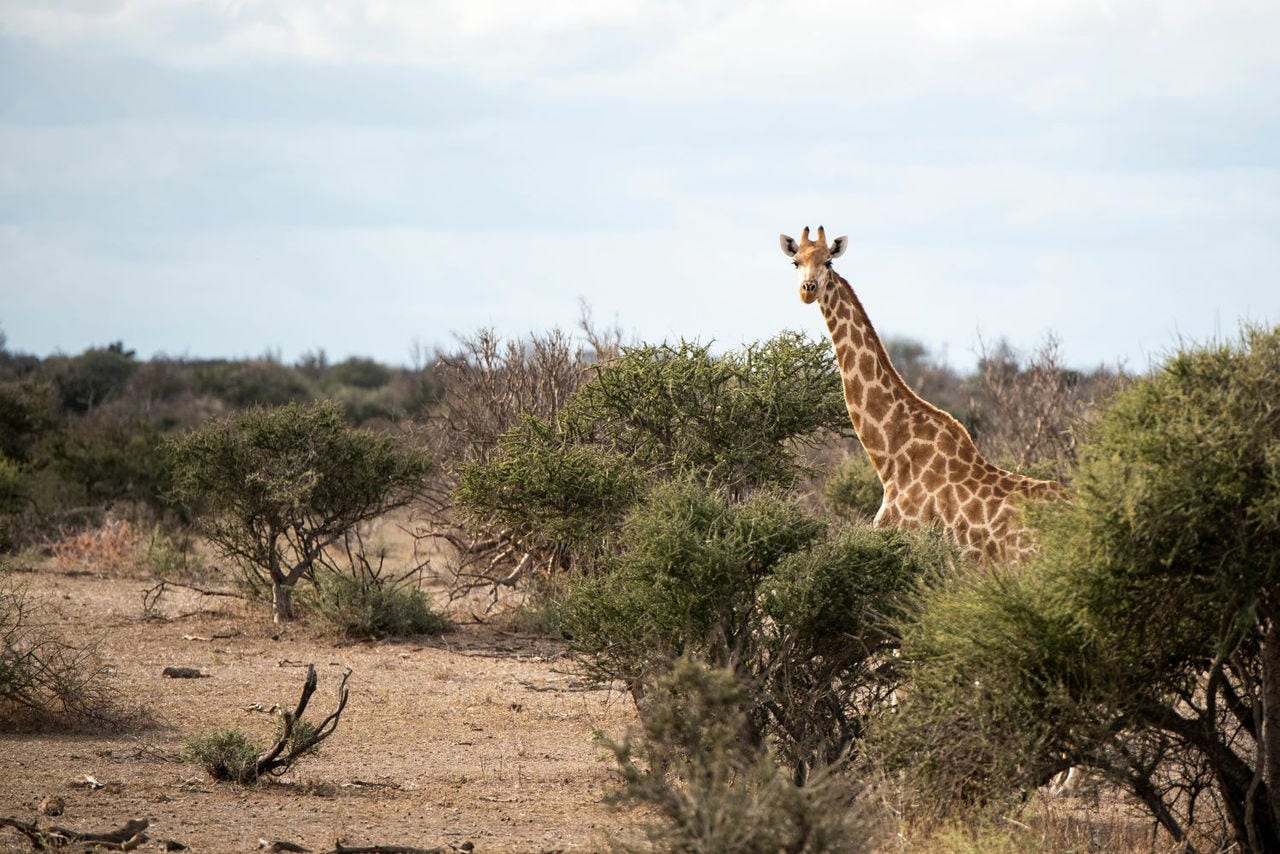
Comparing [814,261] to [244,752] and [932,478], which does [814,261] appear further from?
[244,752]

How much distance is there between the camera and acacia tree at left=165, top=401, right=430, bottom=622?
14023 millimetres

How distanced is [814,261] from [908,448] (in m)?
1.41

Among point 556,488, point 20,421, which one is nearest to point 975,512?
point 556,488

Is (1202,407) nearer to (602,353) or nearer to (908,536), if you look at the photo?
(908,536)

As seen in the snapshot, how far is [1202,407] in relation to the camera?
235 inches

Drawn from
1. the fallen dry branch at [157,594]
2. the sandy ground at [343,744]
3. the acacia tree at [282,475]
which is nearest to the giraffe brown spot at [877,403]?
the sandy ground at [343,744]

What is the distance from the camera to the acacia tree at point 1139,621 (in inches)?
226

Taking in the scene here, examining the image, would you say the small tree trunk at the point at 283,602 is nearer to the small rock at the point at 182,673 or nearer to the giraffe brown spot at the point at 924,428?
the small rock at the point at 182,673

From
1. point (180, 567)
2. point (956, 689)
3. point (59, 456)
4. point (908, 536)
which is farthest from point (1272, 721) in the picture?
point (59, 456)

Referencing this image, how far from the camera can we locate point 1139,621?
6062 millimetres

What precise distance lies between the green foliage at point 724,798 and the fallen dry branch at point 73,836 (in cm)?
223

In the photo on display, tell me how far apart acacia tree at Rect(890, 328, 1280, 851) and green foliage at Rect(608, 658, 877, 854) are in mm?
939

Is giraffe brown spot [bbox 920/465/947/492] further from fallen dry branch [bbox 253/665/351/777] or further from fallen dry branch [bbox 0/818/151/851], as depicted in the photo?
fallen dry branch [bbox 0/818/151/851]

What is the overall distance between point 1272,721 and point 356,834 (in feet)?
13.3
